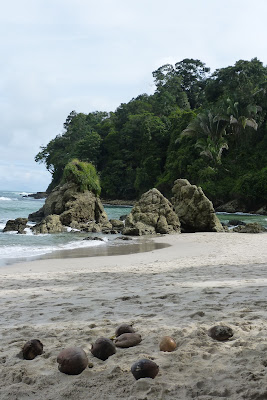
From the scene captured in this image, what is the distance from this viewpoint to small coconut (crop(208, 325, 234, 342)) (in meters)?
3.04

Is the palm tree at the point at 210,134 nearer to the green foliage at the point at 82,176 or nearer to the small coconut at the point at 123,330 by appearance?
the green foliage at the point at 82,176

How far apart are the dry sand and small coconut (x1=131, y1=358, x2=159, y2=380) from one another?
45mm

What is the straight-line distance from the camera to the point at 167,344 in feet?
9.45

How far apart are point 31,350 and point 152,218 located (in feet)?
57.2

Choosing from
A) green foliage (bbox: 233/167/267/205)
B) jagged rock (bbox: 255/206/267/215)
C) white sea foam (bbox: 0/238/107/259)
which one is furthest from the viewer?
green foliage (bbox: 233/167/267/205)

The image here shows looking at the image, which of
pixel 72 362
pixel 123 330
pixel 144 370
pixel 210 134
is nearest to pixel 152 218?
pixel 123 330

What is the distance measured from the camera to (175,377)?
2.42 metres

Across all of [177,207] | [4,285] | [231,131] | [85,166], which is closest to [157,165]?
[231,131]

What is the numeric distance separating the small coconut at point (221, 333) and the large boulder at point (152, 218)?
15225 millimetres

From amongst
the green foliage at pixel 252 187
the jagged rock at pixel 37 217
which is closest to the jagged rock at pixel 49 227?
the jagged rock at pixel 37 217

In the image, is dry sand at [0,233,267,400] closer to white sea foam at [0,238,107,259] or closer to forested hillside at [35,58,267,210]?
white sea foam at [0,238,107,259]

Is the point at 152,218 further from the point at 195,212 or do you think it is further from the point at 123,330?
the point at 123,330

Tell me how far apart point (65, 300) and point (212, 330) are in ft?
7.80

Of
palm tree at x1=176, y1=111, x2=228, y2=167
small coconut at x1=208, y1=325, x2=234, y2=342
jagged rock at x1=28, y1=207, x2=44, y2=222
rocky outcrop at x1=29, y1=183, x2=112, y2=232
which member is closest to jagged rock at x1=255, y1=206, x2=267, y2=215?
palm tree at x1=176, y1=111, x2=228, y2=167
